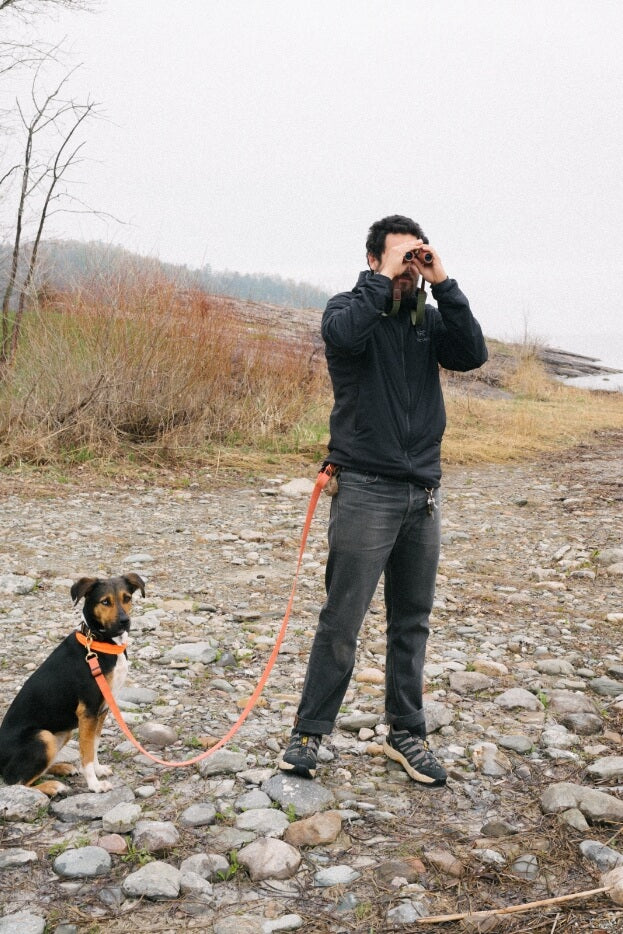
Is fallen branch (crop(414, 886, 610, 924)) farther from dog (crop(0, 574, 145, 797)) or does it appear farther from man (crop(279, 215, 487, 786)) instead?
dog (crop(0, 574, 145, 797))

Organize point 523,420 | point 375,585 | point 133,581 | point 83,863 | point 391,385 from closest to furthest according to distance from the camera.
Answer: point 83,863
point 391,385
point 375,585
point 133,581
point 523,420

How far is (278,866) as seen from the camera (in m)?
2.84

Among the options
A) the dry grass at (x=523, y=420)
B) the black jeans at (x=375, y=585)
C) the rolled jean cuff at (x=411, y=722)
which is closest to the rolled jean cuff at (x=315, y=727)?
the black jeans at (x=375, y=585)

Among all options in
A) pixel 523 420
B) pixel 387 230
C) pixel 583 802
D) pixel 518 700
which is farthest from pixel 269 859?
pixel 523 420

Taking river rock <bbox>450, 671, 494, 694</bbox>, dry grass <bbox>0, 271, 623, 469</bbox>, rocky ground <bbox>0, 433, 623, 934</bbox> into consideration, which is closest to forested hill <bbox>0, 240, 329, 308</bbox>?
dry grass <bbox>0, 271, 623, 469</bbox>

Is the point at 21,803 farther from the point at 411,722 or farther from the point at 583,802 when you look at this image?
the point at 583,802

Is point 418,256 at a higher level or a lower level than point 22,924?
higher

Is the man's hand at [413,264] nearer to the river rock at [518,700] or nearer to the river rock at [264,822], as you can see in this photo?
the river rock at [264,822]

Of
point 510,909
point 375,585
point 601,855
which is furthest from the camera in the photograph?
point 375,585

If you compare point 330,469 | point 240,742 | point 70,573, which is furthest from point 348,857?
point 70,573

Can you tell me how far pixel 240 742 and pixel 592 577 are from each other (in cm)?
402

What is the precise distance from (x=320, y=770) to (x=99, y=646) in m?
1.14

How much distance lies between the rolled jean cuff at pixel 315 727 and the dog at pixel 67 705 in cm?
82

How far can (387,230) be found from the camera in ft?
10.9
